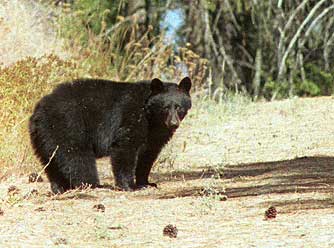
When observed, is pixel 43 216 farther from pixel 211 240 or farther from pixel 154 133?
pixel 154 133

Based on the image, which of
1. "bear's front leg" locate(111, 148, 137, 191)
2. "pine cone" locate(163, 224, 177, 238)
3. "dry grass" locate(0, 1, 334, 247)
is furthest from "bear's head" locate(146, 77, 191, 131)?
"pine cone" locate(163, 224, 177, 238)

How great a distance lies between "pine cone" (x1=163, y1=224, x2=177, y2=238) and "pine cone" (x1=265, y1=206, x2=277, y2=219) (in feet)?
2.29

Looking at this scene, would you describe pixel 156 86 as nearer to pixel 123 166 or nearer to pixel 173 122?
pixel 173 122

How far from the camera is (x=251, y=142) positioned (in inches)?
454

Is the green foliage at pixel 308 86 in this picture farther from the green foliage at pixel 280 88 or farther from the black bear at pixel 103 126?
the black bear at pixel 103 126

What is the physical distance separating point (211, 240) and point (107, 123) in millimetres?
2761

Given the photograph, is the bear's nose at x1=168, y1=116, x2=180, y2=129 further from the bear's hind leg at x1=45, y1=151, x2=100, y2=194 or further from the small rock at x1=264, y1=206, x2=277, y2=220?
the small rock at x1=264, y1=206, x2=277, y2=220

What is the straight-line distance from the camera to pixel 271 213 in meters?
5.95

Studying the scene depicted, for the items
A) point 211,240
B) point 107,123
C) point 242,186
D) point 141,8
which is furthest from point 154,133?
point 141,8

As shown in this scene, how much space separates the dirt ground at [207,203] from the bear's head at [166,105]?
24.3 inches

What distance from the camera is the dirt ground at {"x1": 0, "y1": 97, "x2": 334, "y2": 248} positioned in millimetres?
5453

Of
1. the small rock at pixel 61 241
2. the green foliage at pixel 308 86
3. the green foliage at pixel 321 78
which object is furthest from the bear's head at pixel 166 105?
the green foliage at pixel 321 78

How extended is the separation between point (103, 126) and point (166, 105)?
598mm

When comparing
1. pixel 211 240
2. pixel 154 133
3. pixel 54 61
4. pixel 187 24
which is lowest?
pixel 211 240
